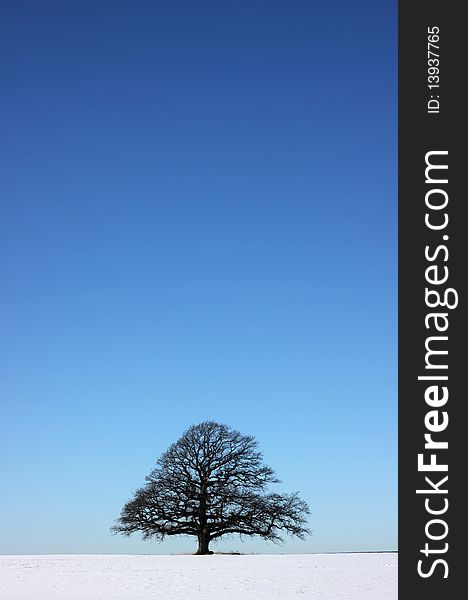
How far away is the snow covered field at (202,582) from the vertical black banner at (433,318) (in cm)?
427

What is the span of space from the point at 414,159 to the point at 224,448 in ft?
117

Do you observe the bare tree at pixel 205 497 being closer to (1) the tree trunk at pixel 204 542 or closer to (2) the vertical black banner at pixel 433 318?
(1) the tree trunk at pixel 204 542

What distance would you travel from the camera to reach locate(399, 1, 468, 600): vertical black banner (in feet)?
48.6

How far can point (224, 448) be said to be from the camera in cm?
4909

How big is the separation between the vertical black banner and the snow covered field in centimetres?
427

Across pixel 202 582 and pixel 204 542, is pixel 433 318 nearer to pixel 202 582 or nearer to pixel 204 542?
pixel 202 582

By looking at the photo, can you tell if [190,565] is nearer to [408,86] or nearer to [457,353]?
[457,353]

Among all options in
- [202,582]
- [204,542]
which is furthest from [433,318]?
[204,542]

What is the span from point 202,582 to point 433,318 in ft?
40.4

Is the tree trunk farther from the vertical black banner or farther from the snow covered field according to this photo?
the vertical black banner

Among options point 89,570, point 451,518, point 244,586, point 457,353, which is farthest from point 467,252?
point 89,570

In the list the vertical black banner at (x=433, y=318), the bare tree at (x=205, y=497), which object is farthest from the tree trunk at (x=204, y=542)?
the vertical black banner at (x=433, y=318)

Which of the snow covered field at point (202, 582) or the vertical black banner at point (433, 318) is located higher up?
the vertical black banner at point (433, 318)

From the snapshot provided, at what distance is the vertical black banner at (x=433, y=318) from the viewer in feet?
48.6
